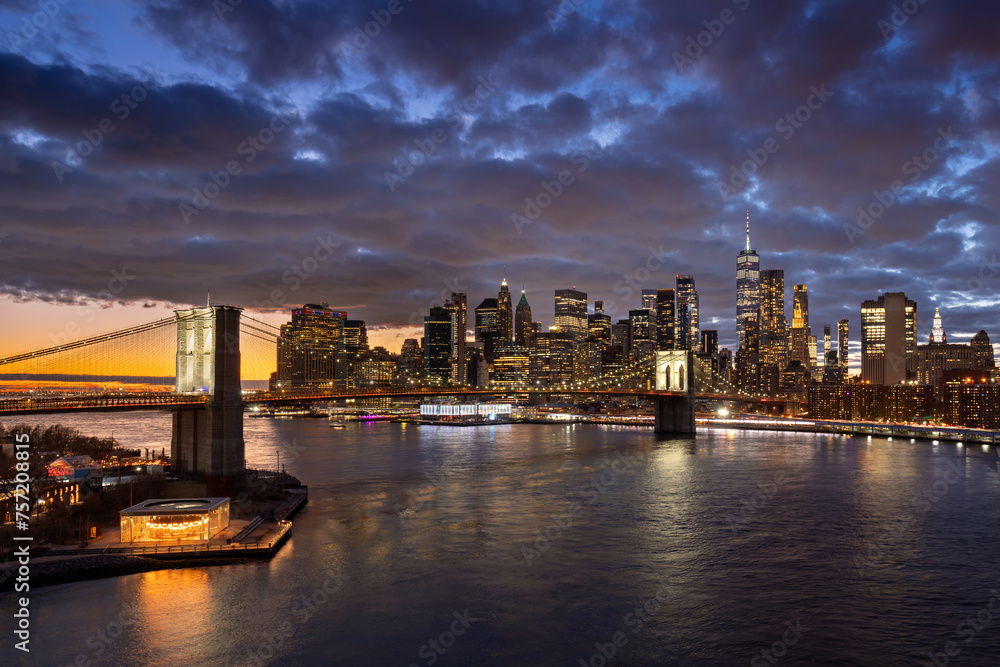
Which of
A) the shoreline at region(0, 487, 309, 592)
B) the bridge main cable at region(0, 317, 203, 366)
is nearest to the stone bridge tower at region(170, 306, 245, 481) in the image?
the bridge main cable at region(0, 317, 203, 366)

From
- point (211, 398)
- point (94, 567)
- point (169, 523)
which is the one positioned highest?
point (211, 398)

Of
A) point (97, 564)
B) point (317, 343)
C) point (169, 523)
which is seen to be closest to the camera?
point (97, 564)

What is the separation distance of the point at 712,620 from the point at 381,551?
42.3 feet

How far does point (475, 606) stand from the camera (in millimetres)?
21156

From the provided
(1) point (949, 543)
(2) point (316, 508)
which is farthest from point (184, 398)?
(1) point (949, 543)

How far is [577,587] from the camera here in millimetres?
22938

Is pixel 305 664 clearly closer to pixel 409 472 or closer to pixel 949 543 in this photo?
pixel 949 543

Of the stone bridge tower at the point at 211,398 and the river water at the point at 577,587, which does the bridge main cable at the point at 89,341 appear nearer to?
the stone bridge tower at the point at 211,398

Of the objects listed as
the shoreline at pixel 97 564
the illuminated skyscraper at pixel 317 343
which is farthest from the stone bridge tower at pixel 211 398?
the illuminated skyscraper at pixel 317 343

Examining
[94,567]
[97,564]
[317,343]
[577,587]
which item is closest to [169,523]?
[97,564]

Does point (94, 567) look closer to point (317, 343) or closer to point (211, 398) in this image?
point (211, 398)

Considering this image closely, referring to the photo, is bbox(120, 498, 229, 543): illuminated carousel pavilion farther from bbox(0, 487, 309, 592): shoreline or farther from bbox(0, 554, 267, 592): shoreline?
bbox(0, 554, 267, 592): shoreline

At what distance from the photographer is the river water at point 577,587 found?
18.3m

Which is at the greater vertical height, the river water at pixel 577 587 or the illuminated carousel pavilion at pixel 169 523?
the illuminated carousel pavilion at pixel 169 523
